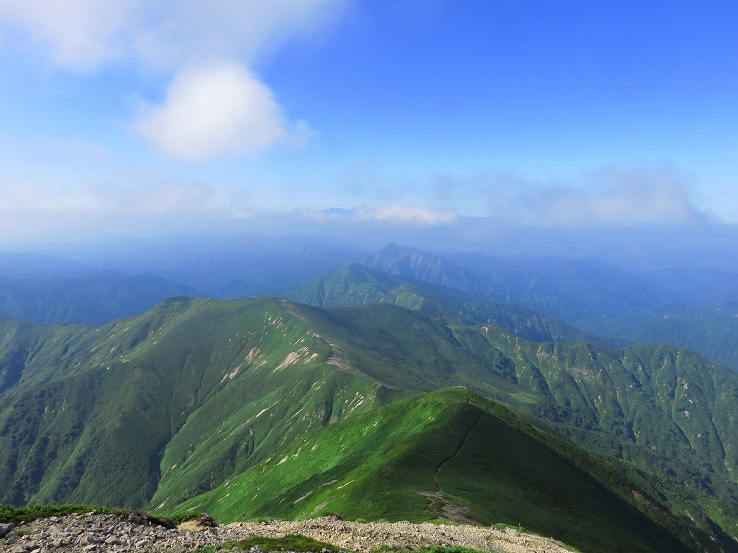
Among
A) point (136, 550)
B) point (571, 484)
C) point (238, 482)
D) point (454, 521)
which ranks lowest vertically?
point (238, 482)

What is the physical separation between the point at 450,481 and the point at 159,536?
2994 inches

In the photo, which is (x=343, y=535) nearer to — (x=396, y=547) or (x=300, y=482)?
(x=396, y=547)

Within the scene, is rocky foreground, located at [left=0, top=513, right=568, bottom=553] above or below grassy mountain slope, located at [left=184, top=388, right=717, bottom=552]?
above

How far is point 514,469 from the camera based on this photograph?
104 m

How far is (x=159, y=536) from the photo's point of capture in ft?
91.5

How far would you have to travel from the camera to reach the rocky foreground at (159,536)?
25391 millimetres

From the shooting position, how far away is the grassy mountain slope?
75938 millimetres

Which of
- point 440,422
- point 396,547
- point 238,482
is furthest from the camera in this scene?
point 238,482

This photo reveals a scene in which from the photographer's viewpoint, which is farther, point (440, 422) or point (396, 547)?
point (440, 422)

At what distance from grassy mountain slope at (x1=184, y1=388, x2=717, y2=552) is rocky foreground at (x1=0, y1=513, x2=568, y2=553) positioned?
2840 cm

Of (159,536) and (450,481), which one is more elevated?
(159,536)

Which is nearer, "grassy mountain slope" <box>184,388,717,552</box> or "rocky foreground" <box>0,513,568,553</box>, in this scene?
"rocky foreground" <box>0,513,568,553</box>

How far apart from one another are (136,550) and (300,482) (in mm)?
115129

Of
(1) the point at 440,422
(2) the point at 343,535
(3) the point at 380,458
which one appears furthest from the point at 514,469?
(2) the point at 343,535
